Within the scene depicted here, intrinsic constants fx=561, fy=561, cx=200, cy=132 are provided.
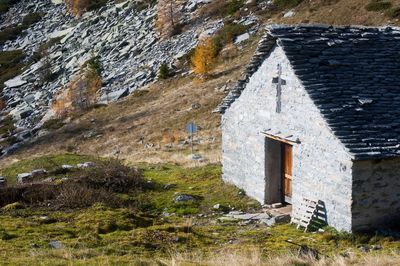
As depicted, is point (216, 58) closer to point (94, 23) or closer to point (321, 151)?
point (94, 23)

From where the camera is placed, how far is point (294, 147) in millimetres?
16109

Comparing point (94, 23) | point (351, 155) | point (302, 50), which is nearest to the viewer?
point (351, 155)

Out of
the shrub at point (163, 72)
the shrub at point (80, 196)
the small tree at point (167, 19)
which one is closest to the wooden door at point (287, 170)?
the shrub at point (80, 196)

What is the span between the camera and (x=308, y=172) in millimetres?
15523

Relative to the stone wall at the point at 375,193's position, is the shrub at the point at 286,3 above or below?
above

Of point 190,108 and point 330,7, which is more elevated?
point 330,7

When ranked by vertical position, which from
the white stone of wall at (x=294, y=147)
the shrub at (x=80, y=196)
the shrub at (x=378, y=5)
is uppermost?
the shrub at (x=378, y=5)

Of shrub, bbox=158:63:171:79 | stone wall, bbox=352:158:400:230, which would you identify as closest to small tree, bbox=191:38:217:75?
shrub, bbox=158:63:171:79

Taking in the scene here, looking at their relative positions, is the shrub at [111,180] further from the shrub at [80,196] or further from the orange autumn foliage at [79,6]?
the orange autumn foliage at [79,6]

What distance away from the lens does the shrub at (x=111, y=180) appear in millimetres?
19578

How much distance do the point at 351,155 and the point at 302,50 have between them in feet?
12.9

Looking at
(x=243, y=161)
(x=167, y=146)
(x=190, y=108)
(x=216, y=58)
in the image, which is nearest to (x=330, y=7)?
(x=216, y=58)

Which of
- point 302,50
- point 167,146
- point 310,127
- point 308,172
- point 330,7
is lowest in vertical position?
point 167,146

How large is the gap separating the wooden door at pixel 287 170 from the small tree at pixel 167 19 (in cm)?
4280
